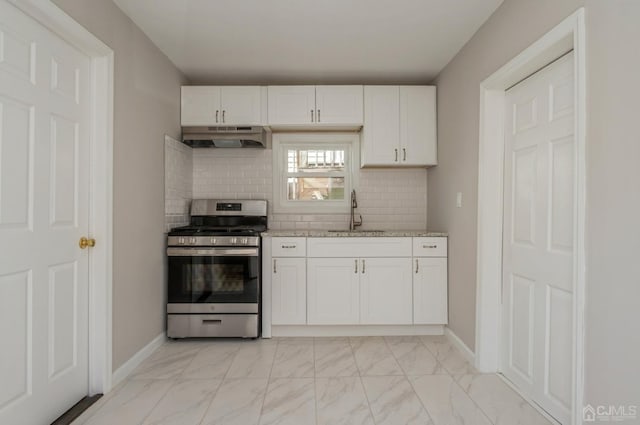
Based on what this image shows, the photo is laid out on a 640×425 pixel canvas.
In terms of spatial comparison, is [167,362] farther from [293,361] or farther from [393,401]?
[393,401]

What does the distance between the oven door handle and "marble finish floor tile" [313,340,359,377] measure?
3.22ft

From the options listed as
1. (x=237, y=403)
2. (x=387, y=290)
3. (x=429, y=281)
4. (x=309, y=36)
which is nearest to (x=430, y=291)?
(x=429, y=281)

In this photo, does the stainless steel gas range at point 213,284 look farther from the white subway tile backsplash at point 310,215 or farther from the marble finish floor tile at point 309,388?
the white subway tile backsplash at point 310,215

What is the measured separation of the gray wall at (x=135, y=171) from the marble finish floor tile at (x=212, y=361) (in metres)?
0.43

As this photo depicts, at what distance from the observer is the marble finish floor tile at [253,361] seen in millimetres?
2570

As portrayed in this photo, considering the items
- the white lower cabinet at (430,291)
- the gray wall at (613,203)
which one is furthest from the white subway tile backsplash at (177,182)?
the gray wall at (613,203)

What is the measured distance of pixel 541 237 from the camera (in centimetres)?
212

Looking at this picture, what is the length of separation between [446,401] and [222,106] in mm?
3066

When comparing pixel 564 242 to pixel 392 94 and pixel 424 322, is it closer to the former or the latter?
pixel 424 322

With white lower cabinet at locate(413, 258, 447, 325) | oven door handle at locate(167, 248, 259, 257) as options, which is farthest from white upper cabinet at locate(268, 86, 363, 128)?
white lower cabinet at locate(413, 258, 447, 325)

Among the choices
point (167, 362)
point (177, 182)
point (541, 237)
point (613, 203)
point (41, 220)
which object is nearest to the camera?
point (613, 203)

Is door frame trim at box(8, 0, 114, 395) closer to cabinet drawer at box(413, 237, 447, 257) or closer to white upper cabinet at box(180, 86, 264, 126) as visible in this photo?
white upper cabinet at box(180, 86, 264, 126)

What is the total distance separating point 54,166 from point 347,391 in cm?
215

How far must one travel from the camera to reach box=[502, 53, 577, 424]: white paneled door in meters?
1.92
